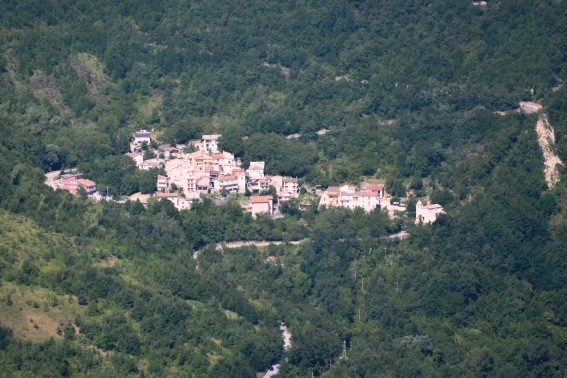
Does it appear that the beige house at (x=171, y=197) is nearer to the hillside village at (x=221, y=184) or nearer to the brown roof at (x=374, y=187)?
the hillside village at (x=221, y=184)

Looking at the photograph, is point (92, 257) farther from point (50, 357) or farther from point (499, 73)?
point (499, 73)

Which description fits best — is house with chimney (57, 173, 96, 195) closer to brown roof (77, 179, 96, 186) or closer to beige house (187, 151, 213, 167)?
brown roof (77, 179, 96, 186)

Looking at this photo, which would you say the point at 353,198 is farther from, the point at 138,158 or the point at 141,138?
the point at 141,138

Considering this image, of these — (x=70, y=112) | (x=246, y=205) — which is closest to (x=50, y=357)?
(x=246, y=205)

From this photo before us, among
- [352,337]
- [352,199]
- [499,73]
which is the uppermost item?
[499,73]

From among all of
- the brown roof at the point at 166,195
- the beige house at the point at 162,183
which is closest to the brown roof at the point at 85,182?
the beige house at the point at 162,183

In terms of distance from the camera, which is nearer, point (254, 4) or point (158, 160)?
point (158, 160)
